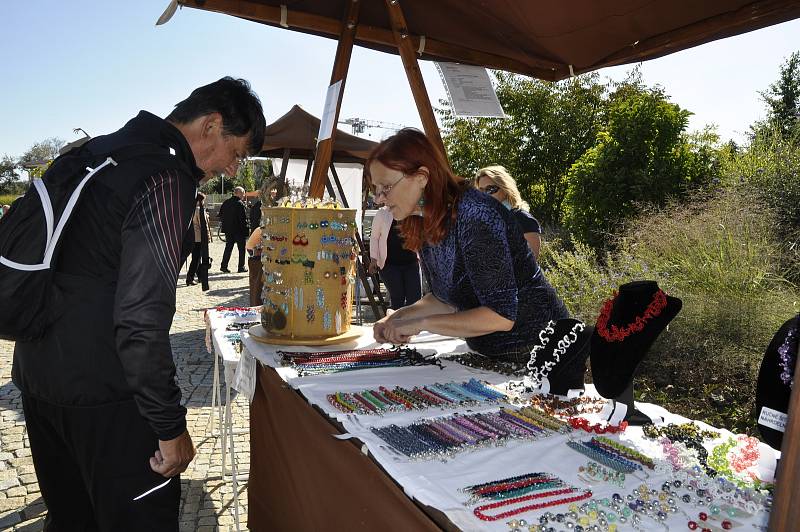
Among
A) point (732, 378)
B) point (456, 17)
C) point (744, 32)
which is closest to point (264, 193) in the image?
point (456, 17)

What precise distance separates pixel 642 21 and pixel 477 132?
10731 mm

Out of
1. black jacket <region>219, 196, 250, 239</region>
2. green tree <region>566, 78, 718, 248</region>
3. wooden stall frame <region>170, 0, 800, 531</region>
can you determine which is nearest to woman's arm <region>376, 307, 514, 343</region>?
wooden stall frame <region>170, 0, 800, 531</region>

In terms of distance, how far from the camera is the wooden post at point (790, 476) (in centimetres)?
66

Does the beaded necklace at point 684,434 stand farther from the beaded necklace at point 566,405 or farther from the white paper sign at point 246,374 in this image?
the white paper sign at point 246,374

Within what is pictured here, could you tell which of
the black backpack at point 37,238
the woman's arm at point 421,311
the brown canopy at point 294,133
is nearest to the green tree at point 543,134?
the brown canopy at point 294,133

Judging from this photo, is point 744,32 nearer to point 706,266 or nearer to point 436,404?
point 436,404

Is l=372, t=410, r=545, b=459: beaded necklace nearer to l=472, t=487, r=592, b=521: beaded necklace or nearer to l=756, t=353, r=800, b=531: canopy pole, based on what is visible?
l=472, t=487, r=592, b=521: beaded necklace

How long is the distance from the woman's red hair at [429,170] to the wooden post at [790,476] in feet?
4.86

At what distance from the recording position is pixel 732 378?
3.89m

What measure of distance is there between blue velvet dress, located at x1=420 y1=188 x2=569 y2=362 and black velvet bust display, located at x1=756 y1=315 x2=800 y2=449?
2.75 ft

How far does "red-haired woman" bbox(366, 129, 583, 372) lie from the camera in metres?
1.96

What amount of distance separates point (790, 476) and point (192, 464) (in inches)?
147

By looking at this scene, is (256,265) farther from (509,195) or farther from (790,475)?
(790,475)

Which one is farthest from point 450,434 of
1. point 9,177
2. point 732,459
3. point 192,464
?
point 9,177
